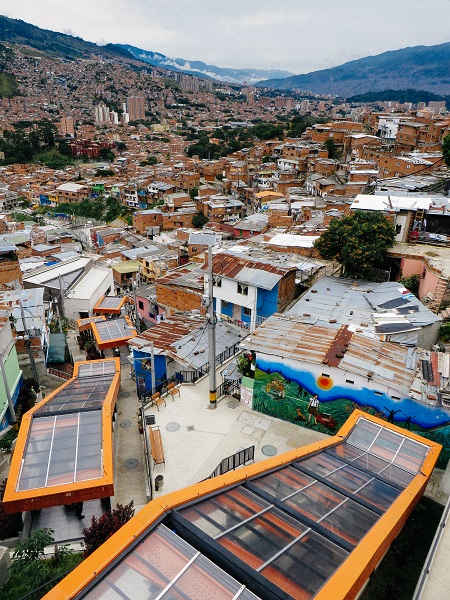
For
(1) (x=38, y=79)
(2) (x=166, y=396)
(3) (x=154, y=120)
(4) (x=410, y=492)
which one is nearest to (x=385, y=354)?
(4) (x=410, y=492)

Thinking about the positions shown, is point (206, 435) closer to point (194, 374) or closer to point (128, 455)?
point (128, 455)

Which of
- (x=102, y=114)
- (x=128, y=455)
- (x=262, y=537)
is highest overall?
(x=102, y=114)

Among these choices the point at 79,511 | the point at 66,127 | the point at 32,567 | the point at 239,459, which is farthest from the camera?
the point at 66,127

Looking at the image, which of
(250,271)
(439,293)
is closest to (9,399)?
(250,271)

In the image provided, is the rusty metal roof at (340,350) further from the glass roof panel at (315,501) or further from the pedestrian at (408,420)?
the glass roof panel at (315,501)

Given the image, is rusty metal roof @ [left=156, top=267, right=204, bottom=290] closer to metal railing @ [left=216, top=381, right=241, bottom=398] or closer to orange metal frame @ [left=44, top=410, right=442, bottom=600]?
metal railing @ [left=216, top=381, right=241, bottom=398]

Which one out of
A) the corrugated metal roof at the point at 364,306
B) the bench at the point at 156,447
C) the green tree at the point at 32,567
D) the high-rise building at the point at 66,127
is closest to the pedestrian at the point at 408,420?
the corrugated metal roof at the point at 364,306

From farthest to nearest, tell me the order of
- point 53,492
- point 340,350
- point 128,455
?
point 128,455 → point 340,350 → point 53,492
